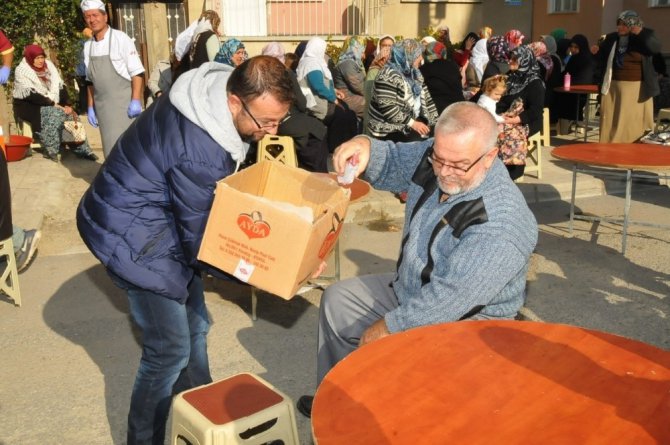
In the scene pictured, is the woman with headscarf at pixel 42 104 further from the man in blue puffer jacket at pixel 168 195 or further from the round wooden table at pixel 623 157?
the man in blue puffer jacket at pixel 168 195

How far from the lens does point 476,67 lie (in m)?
11.3

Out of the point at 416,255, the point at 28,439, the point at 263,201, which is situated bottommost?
the point at 28,439

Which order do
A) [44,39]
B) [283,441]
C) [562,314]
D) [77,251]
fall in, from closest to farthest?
1. [283,441]
2. [562,314]
3. [77,251]
4. [44,39]

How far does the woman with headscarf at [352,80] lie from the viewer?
9344 millimetres

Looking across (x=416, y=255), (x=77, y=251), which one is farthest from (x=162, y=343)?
(x=77, y=251)

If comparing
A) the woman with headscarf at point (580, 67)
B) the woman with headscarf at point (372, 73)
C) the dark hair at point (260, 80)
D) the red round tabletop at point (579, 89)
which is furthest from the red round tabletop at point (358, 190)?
the woman with headscarf at point (580, 67)

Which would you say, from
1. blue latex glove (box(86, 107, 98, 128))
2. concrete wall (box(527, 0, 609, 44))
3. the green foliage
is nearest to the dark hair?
blue latex glove (box(86, 107, 98, 128))

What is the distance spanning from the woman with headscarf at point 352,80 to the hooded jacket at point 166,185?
21.5 feet

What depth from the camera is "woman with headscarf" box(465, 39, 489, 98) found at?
11.2 meters

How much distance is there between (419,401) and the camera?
2041 millimetres

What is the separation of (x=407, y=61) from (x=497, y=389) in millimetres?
5527

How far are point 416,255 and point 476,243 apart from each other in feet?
1.01

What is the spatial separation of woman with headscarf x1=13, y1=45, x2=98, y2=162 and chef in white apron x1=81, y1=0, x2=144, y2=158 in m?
2.77

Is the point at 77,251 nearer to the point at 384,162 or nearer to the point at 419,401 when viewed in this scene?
the point at 384,162
